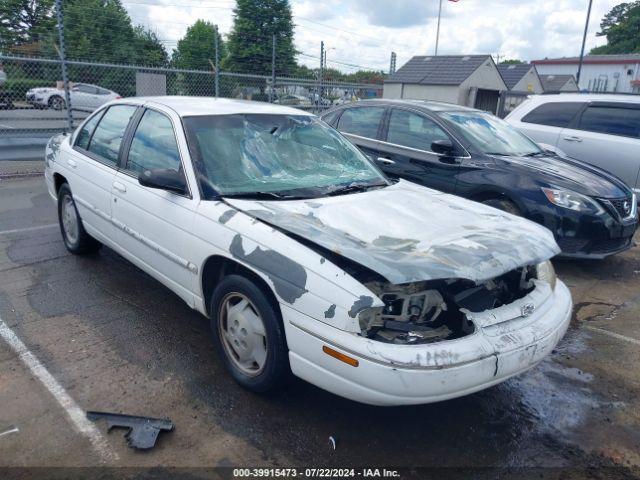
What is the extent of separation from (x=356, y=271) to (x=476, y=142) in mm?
3868

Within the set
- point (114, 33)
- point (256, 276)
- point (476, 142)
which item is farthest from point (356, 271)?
point (114, 33)

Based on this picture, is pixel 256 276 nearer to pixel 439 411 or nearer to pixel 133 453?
pixel 133 453

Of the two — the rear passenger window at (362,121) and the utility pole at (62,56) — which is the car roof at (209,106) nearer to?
the rear passenger window at (362,121)

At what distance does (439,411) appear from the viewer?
3.04 m

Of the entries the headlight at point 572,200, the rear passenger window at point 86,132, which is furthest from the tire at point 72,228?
the headlight at point 572,200

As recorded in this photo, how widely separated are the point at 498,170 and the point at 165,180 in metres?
3.68

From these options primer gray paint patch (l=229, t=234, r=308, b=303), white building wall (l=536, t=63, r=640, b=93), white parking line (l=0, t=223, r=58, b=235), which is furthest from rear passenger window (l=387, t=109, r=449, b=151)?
white building wall (l=536, t=63, r=640, b=93)

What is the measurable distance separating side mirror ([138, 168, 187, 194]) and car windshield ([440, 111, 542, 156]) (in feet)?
12.1

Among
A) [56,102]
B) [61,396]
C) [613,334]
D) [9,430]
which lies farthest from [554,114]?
[56,102]

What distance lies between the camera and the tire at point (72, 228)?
4.98m

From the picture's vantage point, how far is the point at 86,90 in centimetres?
1722

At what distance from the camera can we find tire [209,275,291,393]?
9.04 feet

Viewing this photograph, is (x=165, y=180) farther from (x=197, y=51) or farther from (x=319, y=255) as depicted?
(x=197, y=51)

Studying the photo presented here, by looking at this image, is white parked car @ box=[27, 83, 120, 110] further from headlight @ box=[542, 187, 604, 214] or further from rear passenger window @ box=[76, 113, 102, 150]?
headlight @ box=[542, 187, 604, 214]
